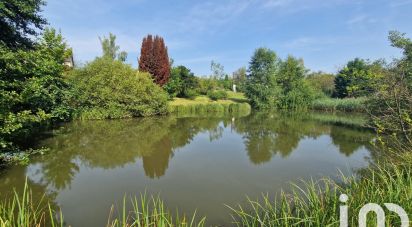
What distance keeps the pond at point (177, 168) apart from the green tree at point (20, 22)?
12.9 feet

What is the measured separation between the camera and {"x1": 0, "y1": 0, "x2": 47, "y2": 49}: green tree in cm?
805

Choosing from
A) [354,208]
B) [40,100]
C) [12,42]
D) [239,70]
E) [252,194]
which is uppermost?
[239,70]

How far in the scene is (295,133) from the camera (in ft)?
45.9

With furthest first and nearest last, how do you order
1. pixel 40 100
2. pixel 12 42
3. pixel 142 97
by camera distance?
pixel 142 97 → pixel 12 42 → pixel 40 100

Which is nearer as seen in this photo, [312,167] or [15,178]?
[15,178]

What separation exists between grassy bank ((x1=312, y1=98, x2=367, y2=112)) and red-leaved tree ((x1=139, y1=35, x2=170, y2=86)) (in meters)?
19.0

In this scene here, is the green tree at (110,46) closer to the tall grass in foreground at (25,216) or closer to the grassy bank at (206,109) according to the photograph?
the grassy bank at (206,109)

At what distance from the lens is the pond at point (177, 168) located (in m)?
5.19

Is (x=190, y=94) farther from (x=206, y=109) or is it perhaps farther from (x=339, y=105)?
(x=339, y=105)

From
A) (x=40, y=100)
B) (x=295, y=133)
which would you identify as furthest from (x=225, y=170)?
(x=295, y=133)

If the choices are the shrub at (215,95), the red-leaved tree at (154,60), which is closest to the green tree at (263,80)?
the shrub at (215,95)

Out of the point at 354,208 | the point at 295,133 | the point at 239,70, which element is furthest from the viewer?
the point at 239,70

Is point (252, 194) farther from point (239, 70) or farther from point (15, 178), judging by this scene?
point (239, 70)

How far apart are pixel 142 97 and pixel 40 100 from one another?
13290 millimetres
